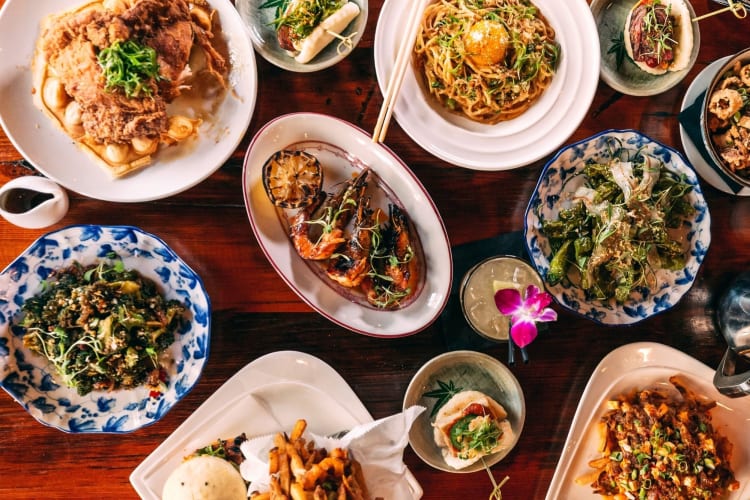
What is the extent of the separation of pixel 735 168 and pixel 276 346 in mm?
2033

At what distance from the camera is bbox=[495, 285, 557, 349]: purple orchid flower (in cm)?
235

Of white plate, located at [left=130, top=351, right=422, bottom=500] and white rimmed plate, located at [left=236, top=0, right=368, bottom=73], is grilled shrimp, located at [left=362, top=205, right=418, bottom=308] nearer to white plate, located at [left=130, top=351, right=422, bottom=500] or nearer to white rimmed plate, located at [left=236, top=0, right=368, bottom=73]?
white plate, located at [left=130, top=351, right=422, bottom=500]

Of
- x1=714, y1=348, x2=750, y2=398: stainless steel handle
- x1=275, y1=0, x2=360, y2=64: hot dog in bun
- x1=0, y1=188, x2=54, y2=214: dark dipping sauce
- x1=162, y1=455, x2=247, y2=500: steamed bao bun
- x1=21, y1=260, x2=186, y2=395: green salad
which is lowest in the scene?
x1=162, y1=455, x2=247, y2=500: steamed bao bun

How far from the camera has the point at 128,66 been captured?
2.18m

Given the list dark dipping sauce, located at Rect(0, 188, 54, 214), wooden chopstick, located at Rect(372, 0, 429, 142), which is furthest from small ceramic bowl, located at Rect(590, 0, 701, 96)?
dark dipping sauce, located at Rect(0, 188, 54, 214)

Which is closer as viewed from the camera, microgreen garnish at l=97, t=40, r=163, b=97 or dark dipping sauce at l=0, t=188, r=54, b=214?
microgreen garnish at l=97, t=40, r=163, b=97

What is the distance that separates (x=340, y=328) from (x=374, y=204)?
551mm

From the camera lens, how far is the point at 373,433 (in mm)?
2361

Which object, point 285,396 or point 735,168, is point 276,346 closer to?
point 285,396

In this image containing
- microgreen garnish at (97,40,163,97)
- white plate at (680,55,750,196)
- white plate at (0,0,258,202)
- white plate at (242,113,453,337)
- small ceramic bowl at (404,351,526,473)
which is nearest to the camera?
microgreen garnish at (97,40,163,97)

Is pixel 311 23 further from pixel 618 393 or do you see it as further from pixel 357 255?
pixel 618 393

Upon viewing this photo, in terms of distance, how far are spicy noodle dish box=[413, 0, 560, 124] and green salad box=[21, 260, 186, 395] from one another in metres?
1.47

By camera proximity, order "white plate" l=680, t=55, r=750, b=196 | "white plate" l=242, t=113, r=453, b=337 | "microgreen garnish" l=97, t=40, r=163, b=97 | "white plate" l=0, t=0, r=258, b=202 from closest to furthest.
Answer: "microgreen garnish" l=97, t=40, r=163, b=97 < "white plate" l=0, t=0, r=258, b=202 < "white plate" l=242, t=113, r=453, b=337 < "white plate" l=680, t=55, r=750, b=196

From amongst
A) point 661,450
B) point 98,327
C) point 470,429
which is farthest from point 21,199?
point 661,450
